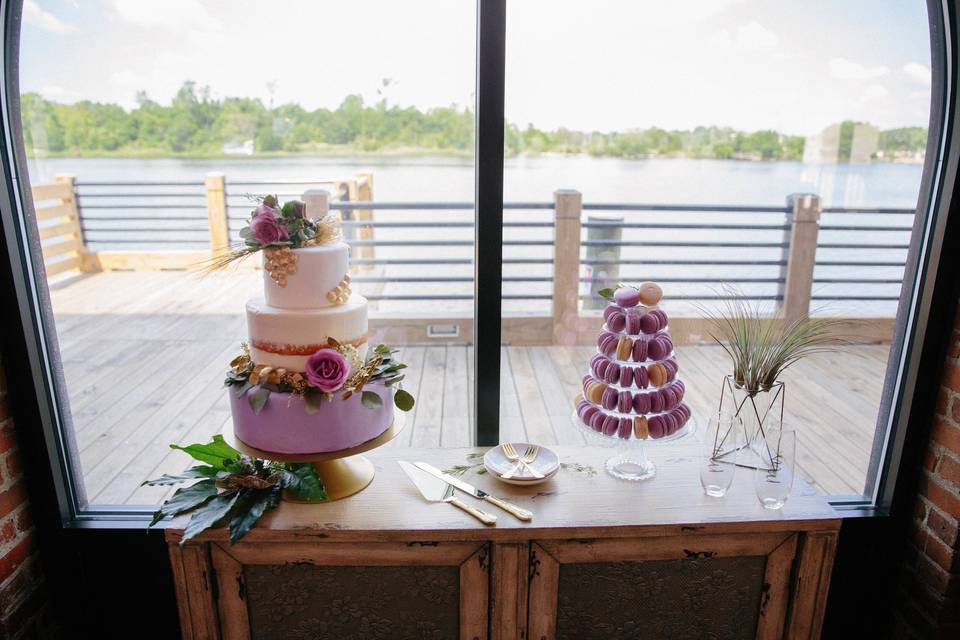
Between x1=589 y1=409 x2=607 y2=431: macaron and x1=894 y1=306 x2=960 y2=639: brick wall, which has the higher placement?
x1=589 y1=409 x2=607 y2=431: macaron

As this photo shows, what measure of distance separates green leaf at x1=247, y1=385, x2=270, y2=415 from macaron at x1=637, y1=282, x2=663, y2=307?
2.57 feet

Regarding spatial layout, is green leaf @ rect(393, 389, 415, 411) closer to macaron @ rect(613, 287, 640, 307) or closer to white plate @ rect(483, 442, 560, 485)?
white plate @ rect(483, 442, 560, 485)

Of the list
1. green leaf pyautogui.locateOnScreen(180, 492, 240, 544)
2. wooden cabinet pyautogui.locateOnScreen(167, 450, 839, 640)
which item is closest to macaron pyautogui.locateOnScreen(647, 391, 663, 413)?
wooden cabinet pyautogui.locateOnScreen(167, 450, 839, 640)

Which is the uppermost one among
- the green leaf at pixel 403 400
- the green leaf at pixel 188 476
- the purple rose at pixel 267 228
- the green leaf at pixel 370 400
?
the purple rose at pixel 267 228

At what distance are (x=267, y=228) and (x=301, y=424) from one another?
388 mm

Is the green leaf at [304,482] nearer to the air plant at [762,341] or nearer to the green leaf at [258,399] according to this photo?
the green leaf at [258,399]

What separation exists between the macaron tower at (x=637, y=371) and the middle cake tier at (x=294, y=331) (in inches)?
21.3

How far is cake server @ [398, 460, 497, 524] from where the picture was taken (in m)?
1.20

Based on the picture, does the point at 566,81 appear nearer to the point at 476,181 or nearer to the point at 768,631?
the point at 476,181

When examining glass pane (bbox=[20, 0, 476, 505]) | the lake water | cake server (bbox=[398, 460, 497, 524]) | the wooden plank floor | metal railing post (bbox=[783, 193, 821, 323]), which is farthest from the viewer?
metal railing post (bbox=[783, 193, 821, 323])

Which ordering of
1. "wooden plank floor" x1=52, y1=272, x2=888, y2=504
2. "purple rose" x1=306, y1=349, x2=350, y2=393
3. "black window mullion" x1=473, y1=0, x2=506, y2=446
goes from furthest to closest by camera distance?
"wooden plank floor" x1=52, y1=272, x2=888, y2=504
"black window mullion" x1=473, y1=0, x2=506, y2=446
"purple rose" x1=306, y1=349, x2=350, y2=393

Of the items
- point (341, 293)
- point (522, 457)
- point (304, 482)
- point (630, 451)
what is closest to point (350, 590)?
point (304, 482)

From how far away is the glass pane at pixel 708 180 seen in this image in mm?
1478

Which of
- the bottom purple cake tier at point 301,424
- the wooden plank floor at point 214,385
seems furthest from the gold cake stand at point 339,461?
the wooden plank floor at point 214,385
